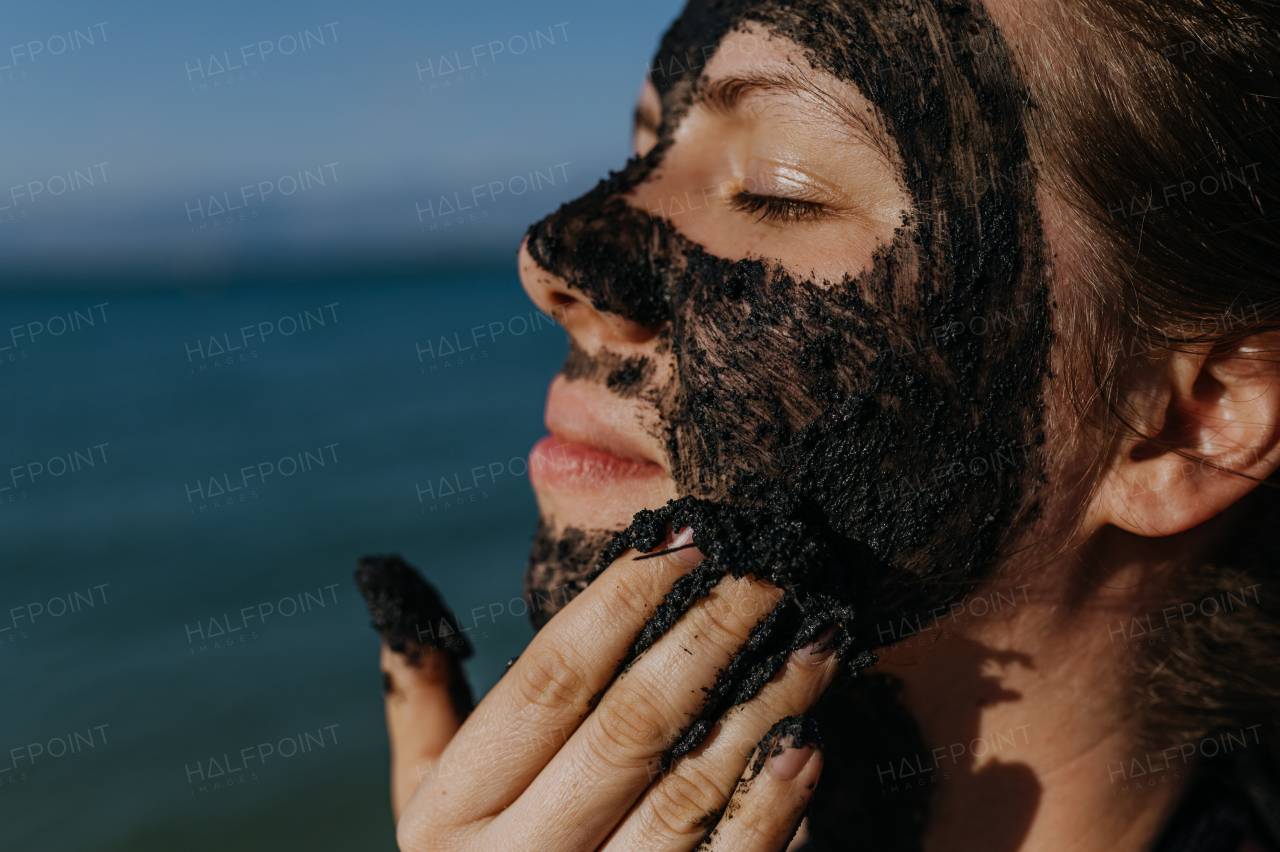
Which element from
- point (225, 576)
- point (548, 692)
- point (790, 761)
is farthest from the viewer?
point (225, 576)

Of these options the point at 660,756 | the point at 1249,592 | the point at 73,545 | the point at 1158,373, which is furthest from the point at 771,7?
the point at 73,545

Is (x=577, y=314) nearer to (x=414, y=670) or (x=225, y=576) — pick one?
(x=414, y=670)

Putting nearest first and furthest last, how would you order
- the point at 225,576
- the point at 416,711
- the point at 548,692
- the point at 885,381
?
the point at 885,381
the point at 548,692
the point at 416,711
the point at 225,576

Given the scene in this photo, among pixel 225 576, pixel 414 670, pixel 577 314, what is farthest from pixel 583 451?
pixel 225 576

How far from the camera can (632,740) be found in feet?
5.26

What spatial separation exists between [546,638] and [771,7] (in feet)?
5.01

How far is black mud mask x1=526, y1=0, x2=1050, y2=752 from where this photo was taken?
5.16 feet

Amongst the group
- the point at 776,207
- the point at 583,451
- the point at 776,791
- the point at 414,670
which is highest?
the point at 776,207

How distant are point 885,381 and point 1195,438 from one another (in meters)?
0.76

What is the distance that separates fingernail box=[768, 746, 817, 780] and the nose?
95 centimetres

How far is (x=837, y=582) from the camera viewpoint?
157cm

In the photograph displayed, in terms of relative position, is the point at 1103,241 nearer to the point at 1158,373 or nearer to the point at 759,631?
the point at 1158,373

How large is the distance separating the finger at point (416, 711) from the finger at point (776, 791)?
1305mm

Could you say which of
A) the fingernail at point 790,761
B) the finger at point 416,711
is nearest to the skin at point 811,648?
the fingernail at point 790,761
